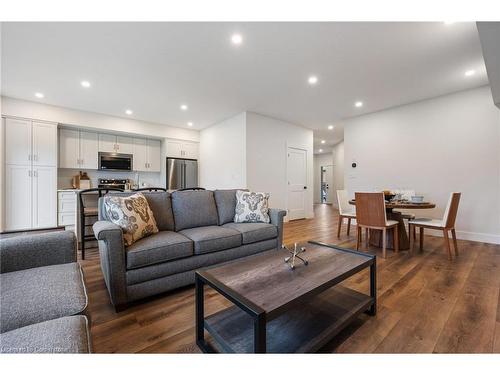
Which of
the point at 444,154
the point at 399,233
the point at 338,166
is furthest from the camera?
the point at 338,166

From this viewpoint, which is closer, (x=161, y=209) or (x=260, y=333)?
(x=260, y=333)

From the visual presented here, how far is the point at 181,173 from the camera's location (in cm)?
598

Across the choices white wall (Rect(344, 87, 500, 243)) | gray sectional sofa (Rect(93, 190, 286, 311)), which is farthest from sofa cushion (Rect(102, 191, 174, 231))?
white wall (Rect(344, 87, 500, 243))

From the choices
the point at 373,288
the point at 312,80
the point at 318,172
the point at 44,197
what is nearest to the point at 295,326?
the point at 373,288

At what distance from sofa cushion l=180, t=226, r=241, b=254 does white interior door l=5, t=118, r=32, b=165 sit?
4.01 meters

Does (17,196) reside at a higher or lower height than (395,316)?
higher

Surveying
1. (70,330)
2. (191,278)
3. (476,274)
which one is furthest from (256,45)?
(476,274)

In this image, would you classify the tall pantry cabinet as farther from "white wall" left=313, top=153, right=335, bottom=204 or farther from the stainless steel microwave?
"white wall" left=313, top=153, right=335, bottom=204

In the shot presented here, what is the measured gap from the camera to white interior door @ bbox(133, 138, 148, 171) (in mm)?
5645

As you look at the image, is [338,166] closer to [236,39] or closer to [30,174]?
[236,39]

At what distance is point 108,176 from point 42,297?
5.21 m

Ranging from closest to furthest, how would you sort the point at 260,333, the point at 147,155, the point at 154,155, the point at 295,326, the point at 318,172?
1. the point at 260,333
2. the point at 295,326
3. the point at 147,155
4. the point at 154,155
5. the point at 318,172

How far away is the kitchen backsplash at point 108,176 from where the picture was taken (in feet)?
16.0

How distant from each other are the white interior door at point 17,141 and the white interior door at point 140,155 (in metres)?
1.96
